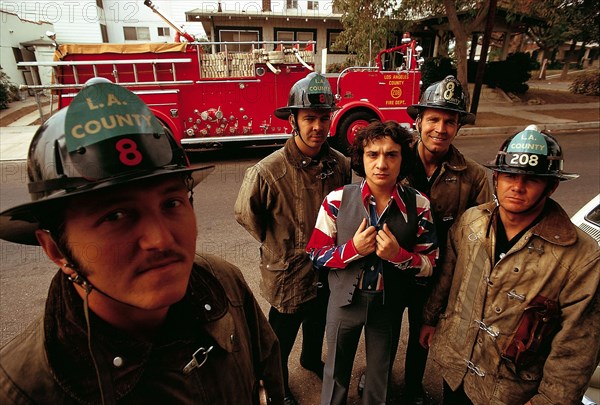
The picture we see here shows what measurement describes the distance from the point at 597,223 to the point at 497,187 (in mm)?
1454

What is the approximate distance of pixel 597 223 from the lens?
2588 millimetres

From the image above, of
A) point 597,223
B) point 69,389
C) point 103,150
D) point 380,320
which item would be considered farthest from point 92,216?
point 597,223

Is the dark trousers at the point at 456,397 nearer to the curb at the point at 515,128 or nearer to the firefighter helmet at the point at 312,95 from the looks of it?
the firefighter helmet at the point at 312,95

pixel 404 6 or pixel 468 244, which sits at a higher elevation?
pixel 404 6

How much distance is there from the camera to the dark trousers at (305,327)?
2.43 m

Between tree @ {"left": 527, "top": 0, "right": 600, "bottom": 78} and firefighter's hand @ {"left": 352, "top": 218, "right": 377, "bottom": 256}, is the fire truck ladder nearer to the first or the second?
firefighter's hand @ {"left": 352, "top": 218, "right": 377, "bottom": 256}

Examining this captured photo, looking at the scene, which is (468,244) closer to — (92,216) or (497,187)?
(497,187)

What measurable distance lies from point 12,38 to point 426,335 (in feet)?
77.0

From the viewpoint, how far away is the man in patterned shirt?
1.96 metres

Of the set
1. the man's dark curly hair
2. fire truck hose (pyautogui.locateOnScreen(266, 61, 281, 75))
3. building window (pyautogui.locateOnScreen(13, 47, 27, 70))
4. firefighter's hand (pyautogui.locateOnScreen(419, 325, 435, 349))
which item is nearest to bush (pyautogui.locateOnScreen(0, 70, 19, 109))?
building window (pyautogui.locateOnScreen(13, 47, 27, 70))

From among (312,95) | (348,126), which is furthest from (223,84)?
(312,95)

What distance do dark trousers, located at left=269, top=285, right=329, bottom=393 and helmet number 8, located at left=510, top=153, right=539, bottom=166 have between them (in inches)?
53.2

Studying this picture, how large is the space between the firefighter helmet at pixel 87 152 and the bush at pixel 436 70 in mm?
17866

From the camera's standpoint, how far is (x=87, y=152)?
2.74ft
